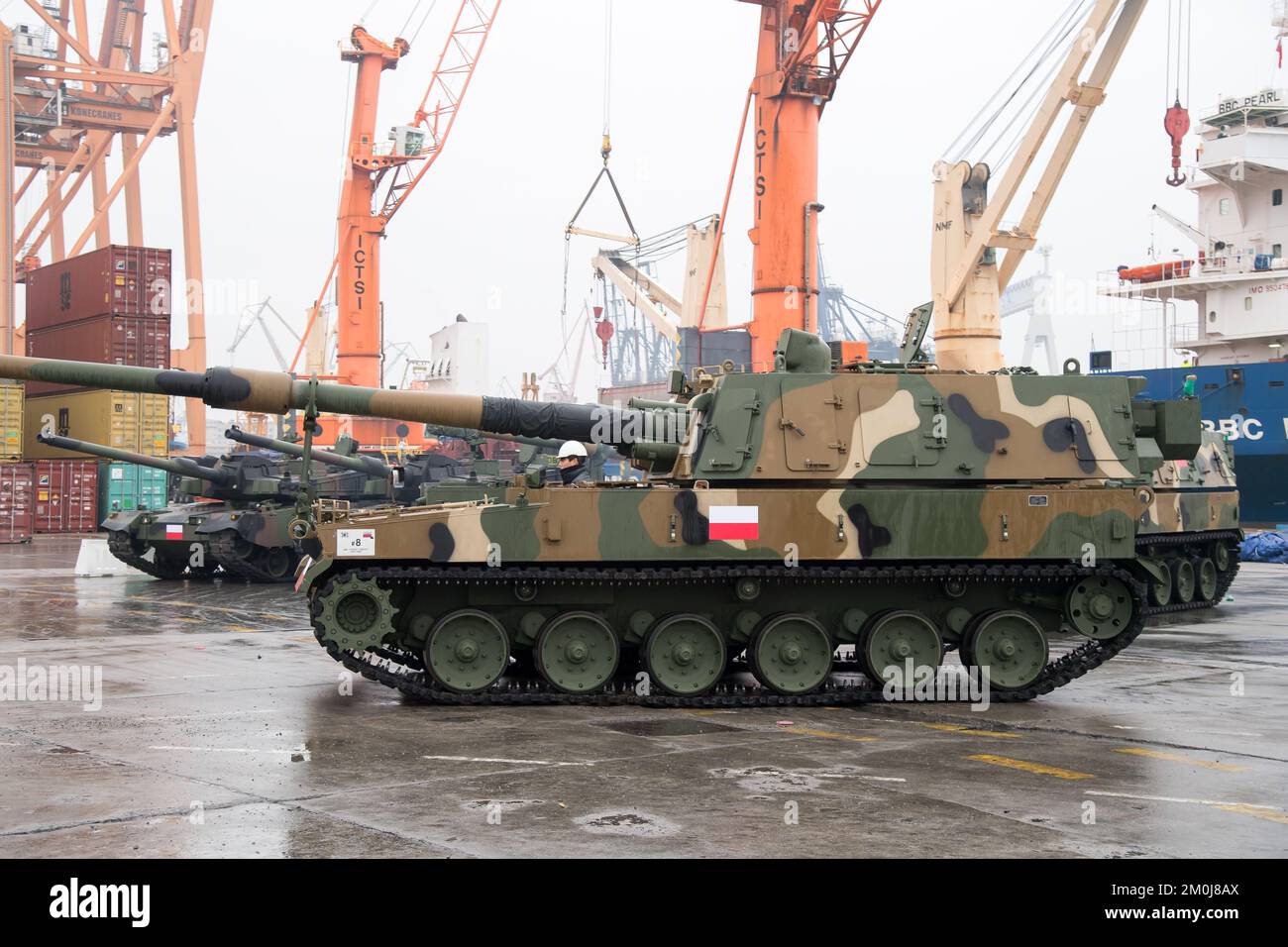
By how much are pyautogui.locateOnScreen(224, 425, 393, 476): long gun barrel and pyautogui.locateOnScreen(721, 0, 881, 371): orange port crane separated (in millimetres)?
12170

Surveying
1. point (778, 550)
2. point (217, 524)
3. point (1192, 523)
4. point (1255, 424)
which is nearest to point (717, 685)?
point (778, 550)

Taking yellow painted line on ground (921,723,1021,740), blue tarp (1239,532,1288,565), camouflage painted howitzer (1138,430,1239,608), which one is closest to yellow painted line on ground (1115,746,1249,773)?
yellow painted line on ground (921,723,1021,740)

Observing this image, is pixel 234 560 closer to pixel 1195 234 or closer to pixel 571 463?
pixel 571 463

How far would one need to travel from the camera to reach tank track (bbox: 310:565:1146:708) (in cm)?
1188

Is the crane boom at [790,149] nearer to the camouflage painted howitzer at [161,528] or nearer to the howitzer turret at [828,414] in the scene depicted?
the camouflage painted howitzer at [161,528]

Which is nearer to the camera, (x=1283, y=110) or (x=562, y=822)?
(x=562, y=822)

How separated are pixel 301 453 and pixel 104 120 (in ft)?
156

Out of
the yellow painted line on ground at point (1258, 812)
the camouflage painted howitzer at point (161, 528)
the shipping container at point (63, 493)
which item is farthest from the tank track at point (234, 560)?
the shipping container at point (63, 493)

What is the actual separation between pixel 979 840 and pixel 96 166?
72390 mm

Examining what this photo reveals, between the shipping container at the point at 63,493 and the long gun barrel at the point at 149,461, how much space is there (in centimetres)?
1846

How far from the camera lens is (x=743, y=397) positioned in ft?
41.4

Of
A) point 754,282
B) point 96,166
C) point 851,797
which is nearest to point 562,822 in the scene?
point 851,797

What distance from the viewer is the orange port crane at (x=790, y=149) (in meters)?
34.7

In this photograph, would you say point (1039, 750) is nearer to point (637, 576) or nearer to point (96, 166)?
point (637, 576)
